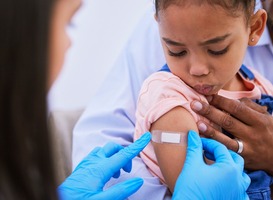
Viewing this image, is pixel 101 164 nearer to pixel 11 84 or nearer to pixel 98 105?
pixel 98 105

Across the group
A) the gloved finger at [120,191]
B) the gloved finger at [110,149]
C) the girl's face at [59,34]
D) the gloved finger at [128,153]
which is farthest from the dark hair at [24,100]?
the gloved finger at [110,149]

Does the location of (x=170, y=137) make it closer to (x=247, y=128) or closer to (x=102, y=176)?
(x=102, y=176)

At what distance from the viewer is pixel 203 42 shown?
1268mm

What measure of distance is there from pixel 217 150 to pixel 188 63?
A: 0.87ft

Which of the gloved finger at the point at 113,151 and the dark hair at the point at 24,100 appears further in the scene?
the gloved finger at the point at 113,151

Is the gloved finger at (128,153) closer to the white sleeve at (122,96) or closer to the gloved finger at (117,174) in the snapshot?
the gloved finger at (117,174)

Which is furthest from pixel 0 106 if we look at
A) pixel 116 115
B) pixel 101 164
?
pixel 116 115

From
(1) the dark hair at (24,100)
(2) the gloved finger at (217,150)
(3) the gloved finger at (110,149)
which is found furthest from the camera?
(3) the gloved finger at (110,149)

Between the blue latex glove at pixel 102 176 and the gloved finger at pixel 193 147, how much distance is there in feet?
0.39

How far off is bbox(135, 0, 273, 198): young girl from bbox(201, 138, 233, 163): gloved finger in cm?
7

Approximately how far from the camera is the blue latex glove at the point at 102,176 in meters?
1.25

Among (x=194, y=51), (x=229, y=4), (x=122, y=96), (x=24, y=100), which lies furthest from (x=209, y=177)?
(x=24, y=100)

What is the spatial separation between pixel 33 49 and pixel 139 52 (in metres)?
1.15

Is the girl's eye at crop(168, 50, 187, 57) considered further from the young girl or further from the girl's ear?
the girl's ear
